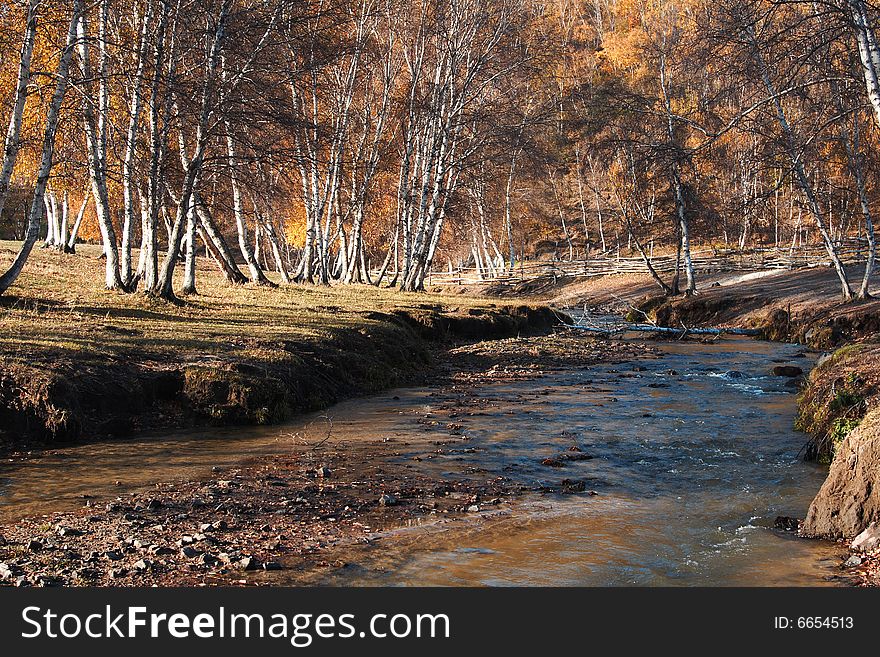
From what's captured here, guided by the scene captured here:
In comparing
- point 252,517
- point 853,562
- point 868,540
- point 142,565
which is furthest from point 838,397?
point 142,565

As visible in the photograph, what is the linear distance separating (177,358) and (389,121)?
27375 mm

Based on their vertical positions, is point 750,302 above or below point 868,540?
above

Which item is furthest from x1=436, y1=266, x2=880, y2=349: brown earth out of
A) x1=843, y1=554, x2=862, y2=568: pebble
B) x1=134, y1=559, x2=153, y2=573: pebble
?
x1=134, y1=559, x2=153, y2=573: pebble

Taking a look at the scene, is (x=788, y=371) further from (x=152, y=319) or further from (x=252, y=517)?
(x=252, y=517)

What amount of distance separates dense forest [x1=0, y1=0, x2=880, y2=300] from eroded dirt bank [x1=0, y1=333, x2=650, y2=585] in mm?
6219

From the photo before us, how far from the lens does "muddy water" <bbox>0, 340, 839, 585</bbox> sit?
5.94m

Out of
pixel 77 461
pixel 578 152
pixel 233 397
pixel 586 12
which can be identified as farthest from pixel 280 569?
pixel 586 12

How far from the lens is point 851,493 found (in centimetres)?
664

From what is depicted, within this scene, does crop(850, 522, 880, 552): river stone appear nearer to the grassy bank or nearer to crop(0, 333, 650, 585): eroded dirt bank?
crop(0, 333, 650, 585): eroded dirt bank

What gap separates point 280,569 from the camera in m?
5.58

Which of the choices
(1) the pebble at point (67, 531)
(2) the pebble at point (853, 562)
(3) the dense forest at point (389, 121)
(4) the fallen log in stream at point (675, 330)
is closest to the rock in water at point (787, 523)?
(2) the pebble at point (853, 562)

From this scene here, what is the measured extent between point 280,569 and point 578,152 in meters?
56.5

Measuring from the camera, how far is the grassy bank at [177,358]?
948cm
